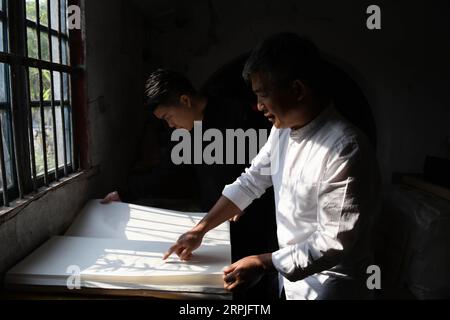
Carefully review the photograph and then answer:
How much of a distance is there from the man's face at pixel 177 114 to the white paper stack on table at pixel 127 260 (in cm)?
45

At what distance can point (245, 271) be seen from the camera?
106cm

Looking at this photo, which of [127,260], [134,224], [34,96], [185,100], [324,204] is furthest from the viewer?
[185,100]

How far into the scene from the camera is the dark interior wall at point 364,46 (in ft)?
11.4

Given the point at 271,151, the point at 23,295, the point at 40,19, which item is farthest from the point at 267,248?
the point at 40,19

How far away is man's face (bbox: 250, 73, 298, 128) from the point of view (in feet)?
3.46

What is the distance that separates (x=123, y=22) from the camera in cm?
258

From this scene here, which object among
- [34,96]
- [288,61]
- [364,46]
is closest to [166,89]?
[34,96]

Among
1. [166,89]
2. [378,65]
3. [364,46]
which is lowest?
[166,89]

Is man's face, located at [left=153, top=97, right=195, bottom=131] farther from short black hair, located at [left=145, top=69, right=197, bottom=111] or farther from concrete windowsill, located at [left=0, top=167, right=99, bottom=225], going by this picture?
concrete windowsill, located at [left=0, top=167, right=99, bottom=225]

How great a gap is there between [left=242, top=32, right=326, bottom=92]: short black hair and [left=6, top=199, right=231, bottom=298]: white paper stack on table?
23.2 inches

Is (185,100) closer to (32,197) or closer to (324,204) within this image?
(32,197)

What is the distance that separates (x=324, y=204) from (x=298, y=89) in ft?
1.03

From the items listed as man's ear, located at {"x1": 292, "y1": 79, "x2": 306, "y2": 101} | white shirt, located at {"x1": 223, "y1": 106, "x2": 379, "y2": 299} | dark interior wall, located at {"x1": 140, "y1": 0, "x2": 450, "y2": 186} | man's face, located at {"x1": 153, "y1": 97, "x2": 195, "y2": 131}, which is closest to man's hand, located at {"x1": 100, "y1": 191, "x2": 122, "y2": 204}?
man's face, located at {"x1": 153, "y1": 97, "x2": 195, "y2": 131}

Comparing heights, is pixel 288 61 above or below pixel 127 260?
above
